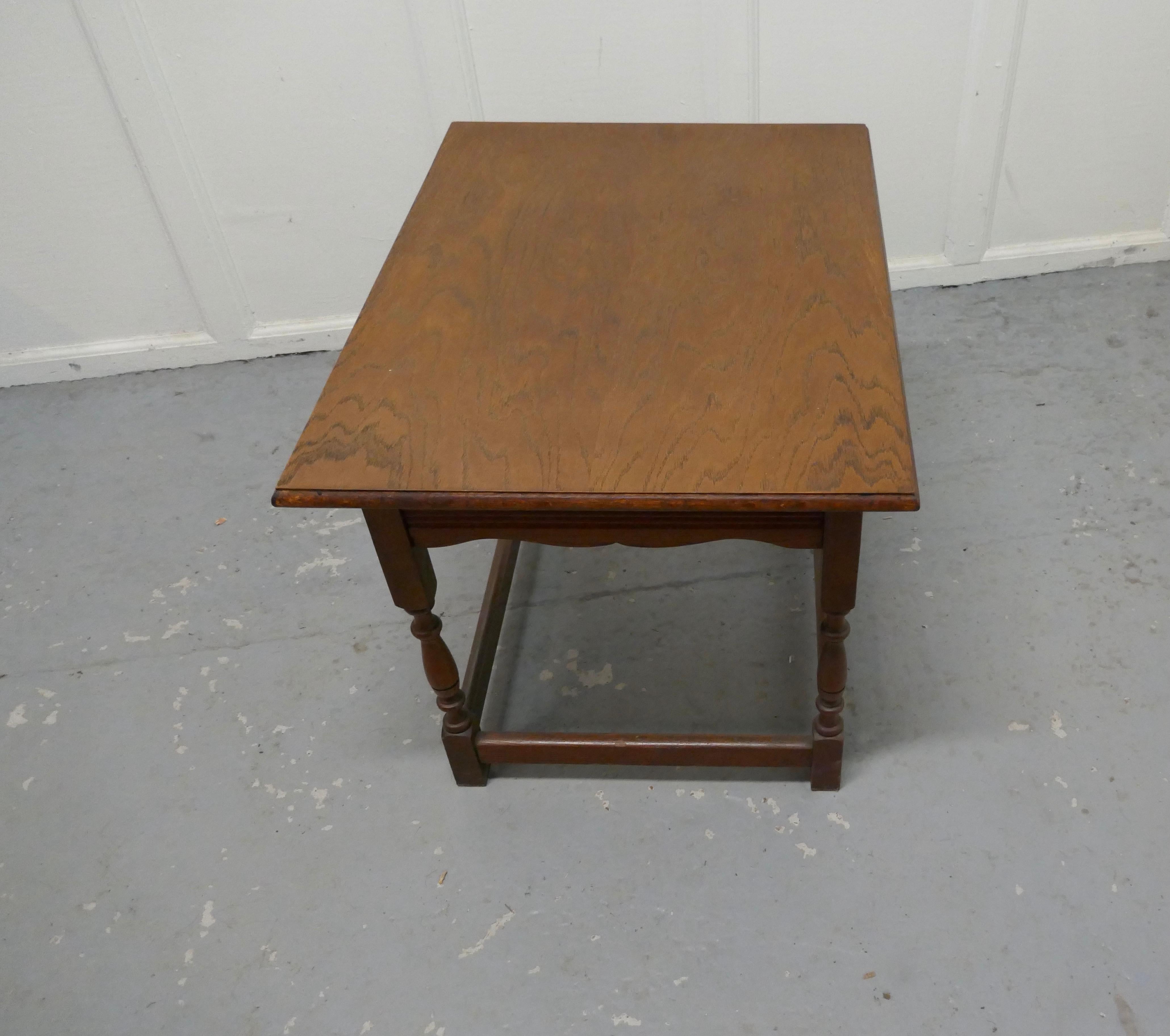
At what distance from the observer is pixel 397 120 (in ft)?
8.96

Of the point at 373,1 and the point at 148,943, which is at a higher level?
the point at 373,1

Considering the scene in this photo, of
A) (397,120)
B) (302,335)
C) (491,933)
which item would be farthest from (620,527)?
(302,335)

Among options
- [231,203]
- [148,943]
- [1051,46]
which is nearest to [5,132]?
[231,203]

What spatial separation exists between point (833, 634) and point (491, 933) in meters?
0.77

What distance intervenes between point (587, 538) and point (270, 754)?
918mm

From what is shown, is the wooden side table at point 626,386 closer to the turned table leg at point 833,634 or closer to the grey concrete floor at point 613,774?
the turned table leg at point 833,634

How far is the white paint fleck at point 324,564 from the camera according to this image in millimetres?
2414

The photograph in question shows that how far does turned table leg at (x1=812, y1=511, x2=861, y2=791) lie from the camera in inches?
59.5

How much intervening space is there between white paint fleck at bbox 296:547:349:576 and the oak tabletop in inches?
31.9

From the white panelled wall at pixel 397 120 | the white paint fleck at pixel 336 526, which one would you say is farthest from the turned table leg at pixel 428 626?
the white panelled wall at pixel 397 120

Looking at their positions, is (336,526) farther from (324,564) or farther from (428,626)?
(428,626)

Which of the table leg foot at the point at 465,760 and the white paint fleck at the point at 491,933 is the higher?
the table leg foot at the point at 465,760

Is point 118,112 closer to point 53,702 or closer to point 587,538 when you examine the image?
point 53,702

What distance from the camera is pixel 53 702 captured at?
2180mm
